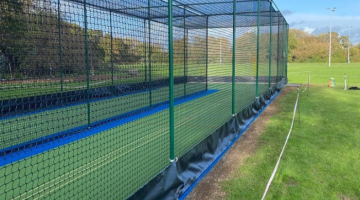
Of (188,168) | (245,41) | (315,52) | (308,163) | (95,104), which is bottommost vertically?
(308,163)

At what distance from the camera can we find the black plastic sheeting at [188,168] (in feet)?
11.1

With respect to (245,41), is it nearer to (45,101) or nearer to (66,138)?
(66,138)

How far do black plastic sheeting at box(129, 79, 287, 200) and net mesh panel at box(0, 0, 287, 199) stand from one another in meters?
0.70

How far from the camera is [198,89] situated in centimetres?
1534

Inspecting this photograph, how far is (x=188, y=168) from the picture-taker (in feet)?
14.0

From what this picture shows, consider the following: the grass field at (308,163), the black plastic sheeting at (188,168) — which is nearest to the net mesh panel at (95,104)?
the black plastic sheeting at (188,168)

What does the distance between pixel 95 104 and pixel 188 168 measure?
17.1 feet

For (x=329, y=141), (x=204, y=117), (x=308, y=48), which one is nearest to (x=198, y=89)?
(x=204, y=117)

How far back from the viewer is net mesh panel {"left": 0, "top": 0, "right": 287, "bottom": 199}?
464 centimetres

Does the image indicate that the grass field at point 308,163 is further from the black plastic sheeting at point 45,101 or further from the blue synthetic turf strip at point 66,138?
the black plastic sheeting at point 45,101

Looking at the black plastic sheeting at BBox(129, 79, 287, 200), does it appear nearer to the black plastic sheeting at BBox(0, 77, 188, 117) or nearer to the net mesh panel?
the net mesh panel

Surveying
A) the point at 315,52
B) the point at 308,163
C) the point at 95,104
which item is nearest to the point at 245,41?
the point at 95,104

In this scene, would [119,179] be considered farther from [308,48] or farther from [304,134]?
[308,48]

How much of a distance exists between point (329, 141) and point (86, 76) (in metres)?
5.67
